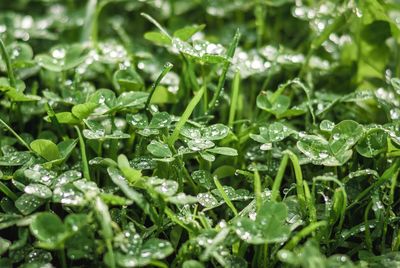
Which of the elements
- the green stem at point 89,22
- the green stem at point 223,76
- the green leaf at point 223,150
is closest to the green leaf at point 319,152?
the green leaf at point 223,150

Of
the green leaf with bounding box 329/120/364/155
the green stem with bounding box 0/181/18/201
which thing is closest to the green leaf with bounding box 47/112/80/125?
the green stem with bounding box 0/181/18/201

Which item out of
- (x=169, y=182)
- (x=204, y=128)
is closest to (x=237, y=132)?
(x=204, y=128)

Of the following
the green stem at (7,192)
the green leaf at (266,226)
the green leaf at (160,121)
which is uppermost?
the green leaf at (160,121)

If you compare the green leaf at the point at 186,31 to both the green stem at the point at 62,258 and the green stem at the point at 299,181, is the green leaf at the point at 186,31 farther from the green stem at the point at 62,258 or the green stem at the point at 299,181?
the green stem at the point at 62,258

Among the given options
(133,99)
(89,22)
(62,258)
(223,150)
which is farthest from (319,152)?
(89,22)

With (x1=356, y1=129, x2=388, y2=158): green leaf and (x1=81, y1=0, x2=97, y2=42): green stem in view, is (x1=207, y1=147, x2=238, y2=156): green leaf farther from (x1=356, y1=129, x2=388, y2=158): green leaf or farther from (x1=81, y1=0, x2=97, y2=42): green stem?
(x1=81, y1=0, x2=97, y2=42): green stem

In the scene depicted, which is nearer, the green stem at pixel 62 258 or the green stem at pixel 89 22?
the green stem at pixel 62 258

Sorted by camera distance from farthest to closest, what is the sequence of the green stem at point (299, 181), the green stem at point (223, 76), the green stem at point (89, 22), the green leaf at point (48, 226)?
the green stem at point (89, 22), the green stem at point (223, 76), the green stem at point (299, 181), the green leaf at point (48, 226)
